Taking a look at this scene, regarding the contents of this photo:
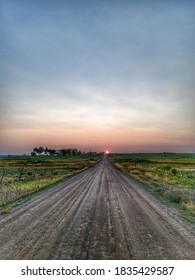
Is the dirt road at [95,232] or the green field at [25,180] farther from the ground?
the dirt road at [95,232]

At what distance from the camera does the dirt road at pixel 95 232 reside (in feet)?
22.2

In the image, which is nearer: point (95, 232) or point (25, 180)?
point (95, 232)

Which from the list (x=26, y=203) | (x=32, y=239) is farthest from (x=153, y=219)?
(x=26, y=203)

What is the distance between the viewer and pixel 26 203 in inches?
576

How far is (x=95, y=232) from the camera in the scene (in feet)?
28.5

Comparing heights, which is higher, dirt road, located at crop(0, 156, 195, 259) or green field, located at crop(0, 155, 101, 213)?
dirt road, located at crop(0, 156, 195, 259)

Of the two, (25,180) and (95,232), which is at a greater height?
(95,232)

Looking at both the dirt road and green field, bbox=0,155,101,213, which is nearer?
the dirt road

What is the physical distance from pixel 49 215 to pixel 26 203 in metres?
3.80

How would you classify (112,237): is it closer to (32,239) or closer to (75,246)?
(75,246)

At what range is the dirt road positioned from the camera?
6758mm

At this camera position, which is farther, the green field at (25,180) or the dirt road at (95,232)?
the green field at (25,180)
